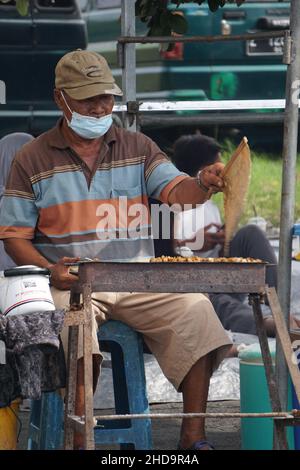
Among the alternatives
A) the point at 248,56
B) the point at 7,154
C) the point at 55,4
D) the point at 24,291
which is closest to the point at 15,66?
the point at 55,4

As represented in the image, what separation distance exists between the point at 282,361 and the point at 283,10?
452 centimetres

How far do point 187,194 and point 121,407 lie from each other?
0.88 metres

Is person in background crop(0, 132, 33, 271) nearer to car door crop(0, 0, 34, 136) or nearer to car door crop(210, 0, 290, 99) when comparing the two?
car door crop(0, 0, 34, 136)

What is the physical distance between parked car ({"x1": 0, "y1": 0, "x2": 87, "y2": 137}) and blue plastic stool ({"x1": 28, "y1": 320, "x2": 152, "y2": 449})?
4019 millimetres

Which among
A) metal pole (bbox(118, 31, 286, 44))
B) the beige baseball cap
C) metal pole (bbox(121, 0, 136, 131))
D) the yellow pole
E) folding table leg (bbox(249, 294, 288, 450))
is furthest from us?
metal pole (bbox(121, 0, 136, 131))

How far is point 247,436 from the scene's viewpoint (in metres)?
4.82

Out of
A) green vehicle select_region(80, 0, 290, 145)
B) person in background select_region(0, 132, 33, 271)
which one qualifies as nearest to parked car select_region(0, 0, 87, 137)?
green vehicle select_region(80, 0, 290, 145)

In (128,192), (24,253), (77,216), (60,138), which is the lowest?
(24,253)

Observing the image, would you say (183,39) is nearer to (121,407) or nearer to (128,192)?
(128,192)

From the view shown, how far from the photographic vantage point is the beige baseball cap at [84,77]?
186 inches

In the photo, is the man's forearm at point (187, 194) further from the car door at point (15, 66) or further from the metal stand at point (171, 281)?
the car door at point (15, 66)

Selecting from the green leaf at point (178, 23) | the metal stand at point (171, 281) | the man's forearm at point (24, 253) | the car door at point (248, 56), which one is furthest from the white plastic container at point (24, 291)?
the car door at point (248, 56)

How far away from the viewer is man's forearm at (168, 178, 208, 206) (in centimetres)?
464

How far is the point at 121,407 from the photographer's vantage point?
4.79 meters
